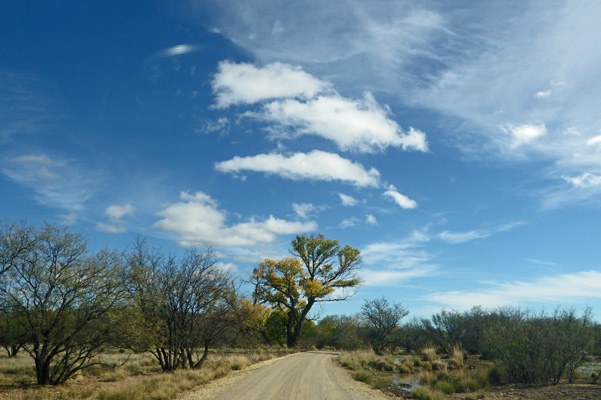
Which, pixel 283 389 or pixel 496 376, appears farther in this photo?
pixel 496 376

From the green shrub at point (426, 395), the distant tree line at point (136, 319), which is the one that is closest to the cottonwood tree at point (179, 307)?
the distant tree line at point (136, 319)

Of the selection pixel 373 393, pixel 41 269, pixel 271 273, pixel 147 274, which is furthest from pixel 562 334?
pixel 271 273

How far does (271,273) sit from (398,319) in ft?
62.4

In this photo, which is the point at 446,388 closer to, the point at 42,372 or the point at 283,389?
the point at 283,389

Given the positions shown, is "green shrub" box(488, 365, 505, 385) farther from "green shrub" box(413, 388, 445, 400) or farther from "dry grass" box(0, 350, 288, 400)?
"dry grass" box(0, 350, 288, 400)

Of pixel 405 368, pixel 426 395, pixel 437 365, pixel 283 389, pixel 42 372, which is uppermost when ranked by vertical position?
pixel 42 372

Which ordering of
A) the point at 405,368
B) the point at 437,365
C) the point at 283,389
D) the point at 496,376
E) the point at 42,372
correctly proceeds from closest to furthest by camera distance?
1. the point at 283,389
2. the point at 42,372
3. the point at 496,376
4. the point at 405,368
5. the point at 437,365

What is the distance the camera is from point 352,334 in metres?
53.7

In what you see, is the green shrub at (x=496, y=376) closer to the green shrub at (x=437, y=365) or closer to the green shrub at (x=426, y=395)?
the green shrub at (x=426, y=395)

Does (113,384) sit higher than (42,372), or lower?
lower

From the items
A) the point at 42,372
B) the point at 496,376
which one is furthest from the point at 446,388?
the point at 42,372

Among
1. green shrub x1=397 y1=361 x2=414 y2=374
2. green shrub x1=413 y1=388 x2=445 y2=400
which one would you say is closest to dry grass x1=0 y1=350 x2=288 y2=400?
green shrub x1=413 y1=388 x2=445 y2=400

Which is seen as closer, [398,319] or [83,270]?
[83,270]

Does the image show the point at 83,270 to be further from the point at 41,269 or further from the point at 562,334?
the point at 562,334
